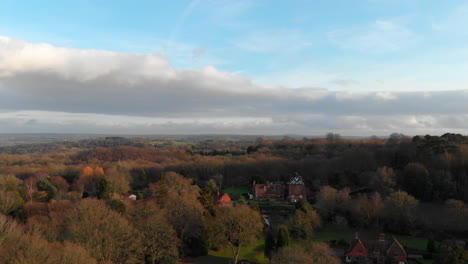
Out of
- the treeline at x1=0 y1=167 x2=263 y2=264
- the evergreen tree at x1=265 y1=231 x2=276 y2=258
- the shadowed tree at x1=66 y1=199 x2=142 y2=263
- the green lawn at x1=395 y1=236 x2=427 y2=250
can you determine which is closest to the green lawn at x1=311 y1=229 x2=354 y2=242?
the green lawn at x1=395 y1=236 x2=427 y2=250

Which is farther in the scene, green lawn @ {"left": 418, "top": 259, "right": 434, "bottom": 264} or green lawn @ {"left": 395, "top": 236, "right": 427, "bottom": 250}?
green lawn @ {"left": 395, "top": 236, "right": 427, "bottom": 250}

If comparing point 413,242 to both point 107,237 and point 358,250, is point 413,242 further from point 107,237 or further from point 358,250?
point 107,237

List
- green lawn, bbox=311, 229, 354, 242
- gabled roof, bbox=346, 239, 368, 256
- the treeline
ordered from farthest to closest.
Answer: green lawn, bbox=311, 229, 354, 242
gabled roof, bbox=346, 239, 368, 256
the treeline

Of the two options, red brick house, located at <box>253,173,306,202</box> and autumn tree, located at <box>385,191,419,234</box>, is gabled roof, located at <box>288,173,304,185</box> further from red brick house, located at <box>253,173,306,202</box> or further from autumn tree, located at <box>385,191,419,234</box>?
autumn tree, located at <box>385,191,419,234</box>

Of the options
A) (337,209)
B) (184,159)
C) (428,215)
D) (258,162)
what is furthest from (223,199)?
(184,159)

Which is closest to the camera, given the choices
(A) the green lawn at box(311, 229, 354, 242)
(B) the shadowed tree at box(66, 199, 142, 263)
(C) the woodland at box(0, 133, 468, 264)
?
(B) the shadowed tree at box(66, 199, 142, 263)

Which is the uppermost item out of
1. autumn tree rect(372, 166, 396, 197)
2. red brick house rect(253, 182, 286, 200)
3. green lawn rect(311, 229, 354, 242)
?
autumn tree rect(372, 166, 396, 197)

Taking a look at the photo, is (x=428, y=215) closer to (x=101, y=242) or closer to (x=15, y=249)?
(x=101, y=242)

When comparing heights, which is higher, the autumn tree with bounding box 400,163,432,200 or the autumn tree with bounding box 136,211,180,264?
the autumn tree with bounding box 400,163,432,200

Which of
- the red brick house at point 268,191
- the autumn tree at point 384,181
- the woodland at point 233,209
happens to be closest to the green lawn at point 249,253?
the woodland at point 233,209
